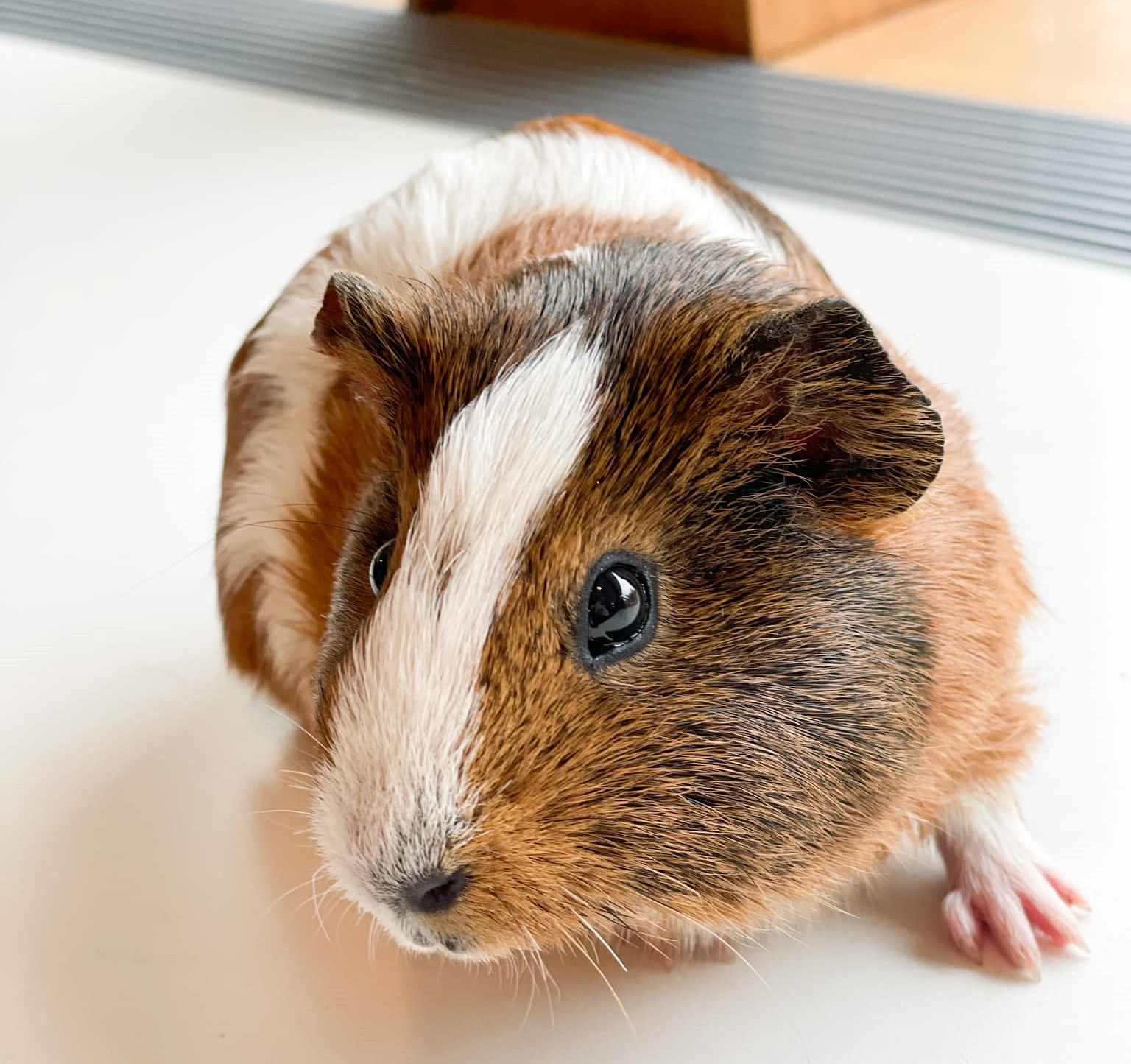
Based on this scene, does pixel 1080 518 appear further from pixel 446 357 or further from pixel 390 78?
pixel 390 78

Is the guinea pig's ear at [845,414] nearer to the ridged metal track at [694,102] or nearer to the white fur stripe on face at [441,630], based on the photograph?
the white fur stripe on face at [441,630]

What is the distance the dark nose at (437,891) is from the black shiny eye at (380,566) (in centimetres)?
28

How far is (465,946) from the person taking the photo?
1.07 m

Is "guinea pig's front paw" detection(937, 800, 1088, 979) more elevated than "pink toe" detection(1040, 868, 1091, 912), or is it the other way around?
"guinea pig's front paw" detection(937, 800, 1088, 979)

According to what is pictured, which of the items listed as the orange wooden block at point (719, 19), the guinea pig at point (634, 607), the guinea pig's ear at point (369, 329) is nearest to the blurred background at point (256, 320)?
the orange wooden block at point (719, 19)

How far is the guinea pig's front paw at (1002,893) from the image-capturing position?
4.73 feet

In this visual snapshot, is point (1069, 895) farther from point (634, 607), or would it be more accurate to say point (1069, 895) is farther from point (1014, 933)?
point (634, 607)

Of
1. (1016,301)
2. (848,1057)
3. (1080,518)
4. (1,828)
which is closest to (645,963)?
(848,1057)

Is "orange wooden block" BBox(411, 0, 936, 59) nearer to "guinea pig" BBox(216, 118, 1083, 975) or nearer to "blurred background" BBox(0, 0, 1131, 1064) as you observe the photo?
"blurred background" BBox(0, 0, 1131, 1064)

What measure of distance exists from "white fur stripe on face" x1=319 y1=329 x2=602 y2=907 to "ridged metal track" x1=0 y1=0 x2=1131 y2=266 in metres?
1.98

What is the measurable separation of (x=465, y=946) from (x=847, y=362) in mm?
586

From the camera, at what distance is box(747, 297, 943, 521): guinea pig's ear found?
1062 mm

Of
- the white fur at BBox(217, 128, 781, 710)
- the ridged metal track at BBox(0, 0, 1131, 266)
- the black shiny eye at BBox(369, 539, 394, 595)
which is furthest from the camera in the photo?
the ridged metal track at BBox(0, 0, 1131, 266)

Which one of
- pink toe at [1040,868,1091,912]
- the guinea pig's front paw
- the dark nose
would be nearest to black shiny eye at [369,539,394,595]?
the dark nose
